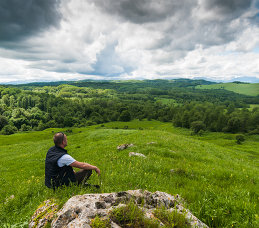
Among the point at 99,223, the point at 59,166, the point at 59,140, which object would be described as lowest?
the point at 59,166

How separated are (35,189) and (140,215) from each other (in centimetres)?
701

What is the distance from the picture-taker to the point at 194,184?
7.09 m

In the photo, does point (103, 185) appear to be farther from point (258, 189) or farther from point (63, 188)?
point (258, 189)

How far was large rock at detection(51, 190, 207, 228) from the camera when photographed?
133 inches

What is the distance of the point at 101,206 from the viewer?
399 centimetres

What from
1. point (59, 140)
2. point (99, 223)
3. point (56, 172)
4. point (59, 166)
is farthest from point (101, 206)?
point (59, 140)

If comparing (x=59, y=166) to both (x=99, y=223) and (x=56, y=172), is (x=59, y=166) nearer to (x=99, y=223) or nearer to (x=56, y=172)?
(x=56, y=172)

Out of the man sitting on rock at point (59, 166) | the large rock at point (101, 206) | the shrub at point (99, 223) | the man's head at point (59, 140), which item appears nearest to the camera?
the shrub at point (99, 223)

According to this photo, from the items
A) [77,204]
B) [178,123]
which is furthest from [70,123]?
[77,204]

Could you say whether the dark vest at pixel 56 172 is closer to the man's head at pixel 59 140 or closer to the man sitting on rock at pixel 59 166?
the man sitting on rock at pixel 59 166

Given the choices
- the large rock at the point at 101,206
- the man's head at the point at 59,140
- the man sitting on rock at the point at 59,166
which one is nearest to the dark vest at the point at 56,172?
the man sitting on rock at the point at 59,166

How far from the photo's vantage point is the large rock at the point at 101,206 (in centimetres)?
338

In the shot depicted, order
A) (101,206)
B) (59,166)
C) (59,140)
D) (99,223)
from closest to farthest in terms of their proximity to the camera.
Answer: (99,223) < (101,206) < (59,166) < (59,140)

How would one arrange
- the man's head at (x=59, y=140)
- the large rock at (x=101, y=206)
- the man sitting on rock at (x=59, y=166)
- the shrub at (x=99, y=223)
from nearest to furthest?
the shrub at (x=99, y=223) → the large rock at (x=101, y=206) → the man sitting on rock at (x=59, y=166) → the man's head at (x=59, y=140)
